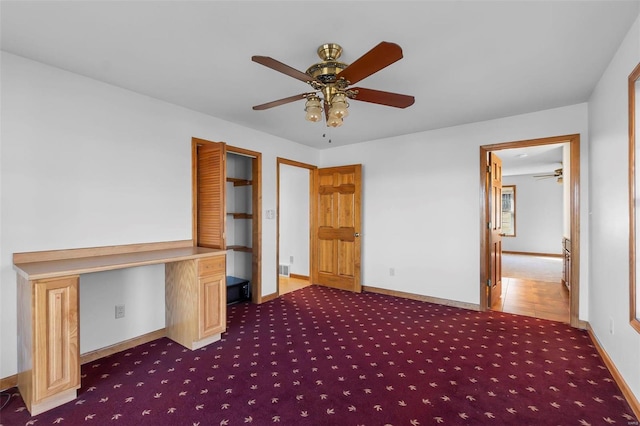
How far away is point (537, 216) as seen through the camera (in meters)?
9.34

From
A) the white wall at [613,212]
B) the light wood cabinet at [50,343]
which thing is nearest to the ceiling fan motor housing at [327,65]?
the white wall at [613,212]

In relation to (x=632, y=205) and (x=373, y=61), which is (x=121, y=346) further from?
(x=632, y=205)

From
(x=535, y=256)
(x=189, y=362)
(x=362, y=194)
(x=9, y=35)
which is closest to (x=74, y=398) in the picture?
(x=189, y=362)

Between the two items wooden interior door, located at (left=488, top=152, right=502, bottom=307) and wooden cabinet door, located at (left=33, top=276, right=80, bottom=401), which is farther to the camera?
wooden interior door, located at (left=488, top=152, right=502, bottom=307)

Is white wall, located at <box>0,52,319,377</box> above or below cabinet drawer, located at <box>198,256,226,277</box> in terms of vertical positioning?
above

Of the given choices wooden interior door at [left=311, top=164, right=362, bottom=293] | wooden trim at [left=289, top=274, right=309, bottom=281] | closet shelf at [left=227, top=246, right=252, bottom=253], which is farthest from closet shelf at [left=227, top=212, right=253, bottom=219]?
wooden trim at [left=289, top=274, right=309, bottom=281]

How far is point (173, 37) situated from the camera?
2.09 metres

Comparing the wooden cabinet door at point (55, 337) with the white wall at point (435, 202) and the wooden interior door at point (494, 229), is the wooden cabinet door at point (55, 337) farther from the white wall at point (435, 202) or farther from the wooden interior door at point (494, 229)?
the wooden interior door at point (494, 229)

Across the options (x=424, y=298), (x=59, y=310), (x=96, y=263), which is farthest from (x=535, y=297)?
(x=59, y=310)

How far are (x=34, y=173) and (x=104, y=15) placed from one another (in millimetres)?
1374

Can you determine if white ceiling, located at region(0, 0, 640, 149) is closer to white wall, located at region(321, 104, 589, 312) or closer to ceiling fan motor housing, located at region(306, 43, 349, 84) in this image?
ceiling fan motor housing, located at region(306, 43, 349, 84)

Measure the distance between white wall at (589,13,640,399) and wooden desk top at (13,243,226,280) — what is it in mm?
3268

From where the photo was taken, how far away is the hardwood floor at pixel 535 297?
12.9 feet

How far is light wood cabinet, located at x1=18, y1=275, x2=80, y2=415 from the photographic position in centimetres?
194
